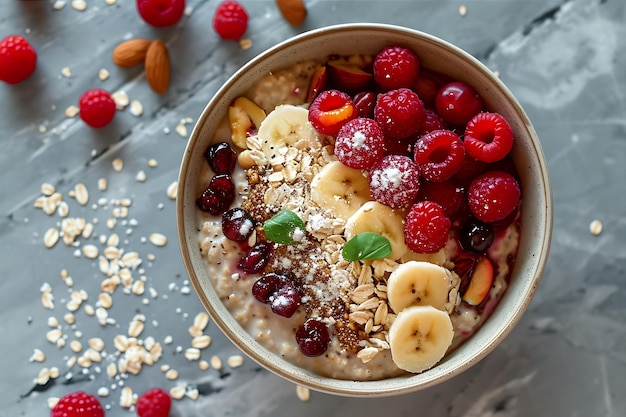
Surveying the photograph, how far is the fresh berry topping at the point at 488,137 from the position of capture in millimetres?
1471

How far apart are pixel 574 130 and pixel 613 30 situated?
28 cm

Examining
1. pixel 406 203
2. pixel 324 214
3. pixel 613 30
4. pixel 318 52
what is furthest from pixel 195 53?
pixel 613 30

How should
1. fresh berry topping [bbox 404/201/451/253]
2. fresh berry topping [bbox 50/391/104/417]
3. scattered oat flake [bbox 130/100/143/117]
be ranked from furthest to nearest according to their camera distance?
A: scattered oat flake [bbox 130/100/143/117] → fresh berry topping [bbox 50/391/104/417] → fresh berry topping [bbox 404/201/451/253]

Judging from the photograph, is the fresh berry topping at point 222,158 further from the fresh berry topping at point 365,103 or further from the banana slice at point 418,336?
the banana slice at point 418,336

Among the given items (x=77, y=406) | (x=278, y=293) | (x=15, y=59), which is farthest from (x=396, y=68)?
(x=77, y=406)

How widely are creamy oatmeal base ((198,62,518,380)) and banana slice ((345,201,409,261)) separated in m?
0.03

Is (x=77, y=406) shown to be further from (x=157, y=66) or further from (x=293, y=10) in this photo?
(x=293, y=10)

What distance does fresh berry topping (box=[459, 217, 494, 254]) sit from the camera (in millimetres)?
1515

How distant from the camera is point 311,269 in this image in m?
1.54

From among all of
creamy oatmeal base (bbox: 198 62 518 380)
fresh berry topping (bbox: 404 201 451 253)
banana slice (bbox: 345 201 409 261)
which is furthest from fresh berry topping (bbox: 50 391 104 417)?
fresh berry topping (bbox: 404 201 451 253)

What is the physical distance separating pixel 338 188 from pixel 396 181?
14 centimetres

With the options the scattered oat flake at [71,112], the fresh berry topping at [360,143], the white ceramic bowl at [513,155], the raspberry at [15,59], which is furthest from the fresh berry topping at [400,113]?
the raspberry at [15,59]

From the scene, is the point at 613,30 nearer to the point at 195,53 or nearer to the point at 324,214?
the point at 324,214

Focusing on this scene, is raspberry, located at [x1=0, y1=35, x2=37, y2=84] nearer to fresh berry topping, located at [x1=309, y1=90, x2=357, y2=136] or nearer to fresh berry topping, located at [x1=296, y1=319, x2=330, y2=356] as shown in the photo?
fresh berry topping, located at [x1=309, y1=90, x2=357, y2=136]
